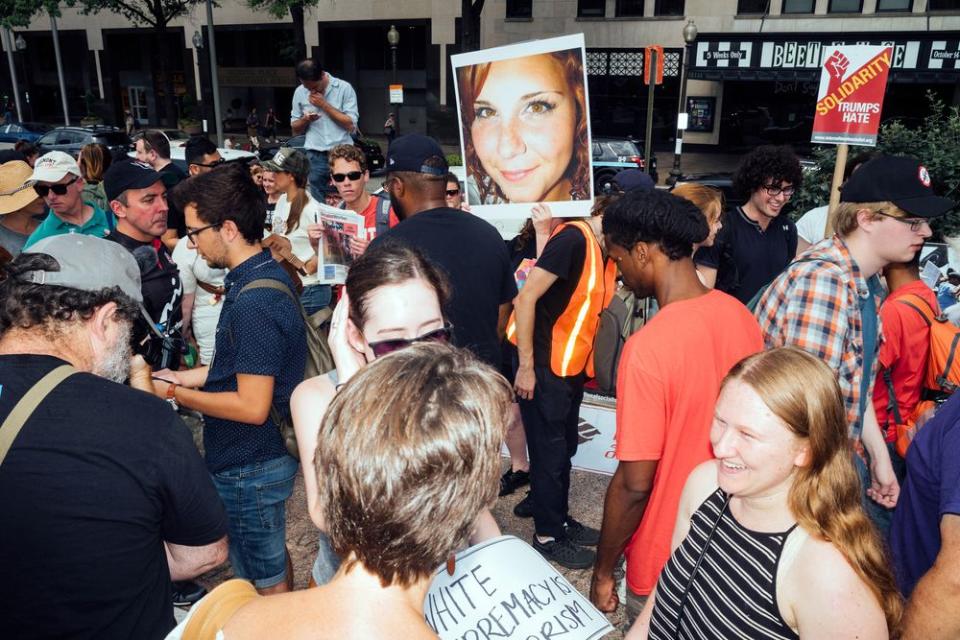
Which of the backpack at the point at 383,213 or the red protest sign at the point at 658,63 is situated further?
the red protest sign at the point at 658,63

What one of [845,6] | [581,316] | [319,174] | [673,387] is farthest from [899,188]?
[845,6]

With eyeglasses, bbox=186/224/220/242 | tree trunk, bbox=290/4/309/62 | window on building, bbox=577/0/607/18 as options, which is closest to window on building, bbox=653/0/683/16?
window on building, bbox=577/0/607/18

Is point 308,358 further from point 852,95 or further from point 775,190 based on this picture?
point 852,95

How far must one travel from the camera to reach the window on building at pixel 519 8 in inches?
1155

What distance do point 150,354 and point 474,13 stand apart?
20617 mm

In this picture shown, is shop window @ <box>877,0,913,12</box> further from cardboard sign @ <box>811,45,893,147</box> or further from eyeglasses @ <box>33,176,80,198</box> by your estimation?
eyeglasses @ <box>33,176,80,198</box>

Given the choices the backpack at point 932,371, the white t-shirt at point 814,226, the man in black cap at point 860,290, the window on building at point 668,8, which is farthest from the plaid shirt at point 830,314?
the window on building at point 668,8

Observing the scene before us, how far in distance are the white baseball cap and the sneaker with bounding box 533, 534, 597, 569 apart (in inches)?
153

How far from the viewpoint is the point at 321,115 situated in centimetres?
704

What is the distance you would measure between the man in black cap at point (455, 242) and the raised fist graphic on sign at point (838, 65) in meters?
→ 3.91

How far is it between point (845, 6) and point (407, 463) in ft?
100

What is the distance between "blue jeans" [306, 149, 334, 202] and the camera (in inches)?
288

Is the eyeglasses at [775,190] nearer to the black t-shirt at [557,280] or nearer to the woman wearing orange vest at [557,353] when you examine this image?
the woman wearing orange vest at [557,353]

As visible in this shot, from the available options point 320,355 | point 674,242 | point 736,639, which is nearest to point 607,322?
point 674,242
